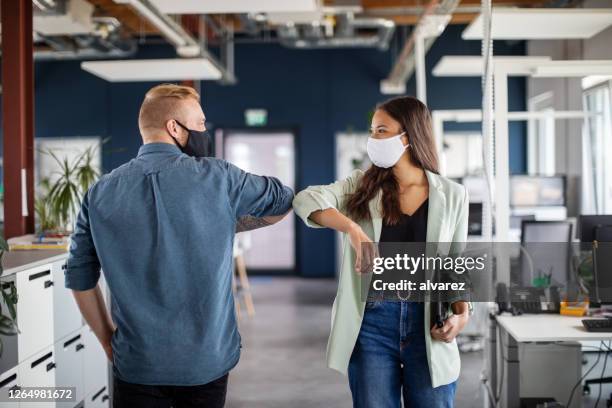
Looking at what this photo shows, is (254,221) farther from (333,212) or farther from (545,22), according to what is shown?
(545,22)

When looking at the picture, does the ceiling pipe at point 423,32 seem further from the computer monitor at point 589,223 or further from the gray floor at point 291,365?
the gray floor at point 291,365

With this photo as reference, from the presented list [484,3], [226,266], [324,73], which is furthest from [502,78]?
[324,73]

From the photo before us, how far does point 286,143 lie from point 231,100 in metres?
1.13

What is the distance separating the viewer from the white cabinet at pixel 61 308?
3.23 meters

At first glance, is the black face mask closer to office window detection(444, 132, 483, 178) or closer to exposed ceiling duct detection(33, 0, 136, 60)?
exposed ceiling duct detection(33, 0, 136, 60)

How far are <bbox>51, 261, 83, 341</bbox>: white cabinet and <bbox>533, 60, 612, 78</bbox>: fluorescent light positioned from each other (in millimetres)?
3158

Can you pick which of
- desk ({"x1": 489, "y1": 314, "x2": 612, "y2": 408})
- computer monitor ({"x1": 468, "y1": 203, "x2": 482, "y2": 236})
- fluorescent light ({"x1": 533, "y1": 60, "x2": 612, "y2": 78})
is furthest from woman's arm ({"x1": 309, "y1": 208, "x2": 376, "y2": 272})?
computer monitor ({"x1": 468, "y1": 203, "x2": 482, "y2": 236})

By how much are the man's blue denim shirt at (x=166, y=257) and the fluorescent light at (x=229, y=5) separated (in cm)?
344

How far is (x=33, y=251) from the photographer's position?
3.57 metres

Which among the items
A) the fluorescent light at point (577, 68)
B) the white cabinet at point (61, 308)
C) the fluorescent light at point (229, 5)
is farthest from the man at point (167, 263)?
the fluorescent light at point (229, 5)

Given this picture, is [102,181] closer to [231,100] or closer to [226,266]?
[226,266]

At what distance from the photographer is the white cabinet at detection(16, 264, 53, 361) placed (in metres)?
2.85

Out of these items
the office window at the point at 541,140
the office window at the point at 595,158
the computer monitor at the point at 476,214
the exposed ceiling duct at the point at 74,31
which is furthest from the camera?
the office window at the point at 541,140

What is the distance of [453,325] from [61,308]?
2.22 m
